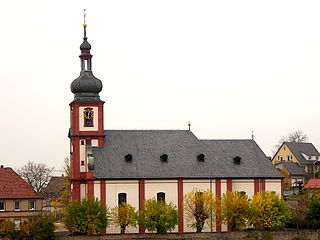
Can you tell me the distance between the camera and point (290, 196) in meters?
105

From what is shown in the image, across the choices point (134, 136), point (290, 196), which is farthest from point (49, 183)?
point (134, 136)

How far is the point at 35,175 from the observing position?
125 meters

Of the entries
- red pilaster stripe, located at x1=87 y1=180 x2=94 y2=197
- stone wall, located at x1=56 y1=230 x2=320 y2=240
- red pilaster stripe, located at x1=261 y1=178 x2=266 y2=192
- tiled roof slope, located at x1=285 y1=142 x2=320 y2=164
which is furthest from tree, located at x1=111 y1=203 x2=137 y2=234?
tiled roof slope, located at x1=285 y1=142 x2=320 y2=164

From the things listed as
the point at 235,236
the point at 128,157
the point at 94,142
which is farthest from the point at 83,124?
the point at 235,236

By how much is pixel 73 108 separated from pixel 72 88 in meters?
1.97

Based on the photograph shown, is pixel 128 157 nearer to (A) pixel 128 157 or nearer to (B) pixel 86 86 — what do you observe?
(A) pixel 128 157

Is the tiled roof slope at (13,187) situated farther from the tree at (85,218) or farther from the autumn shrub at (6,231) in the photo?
the tree at (85,218)

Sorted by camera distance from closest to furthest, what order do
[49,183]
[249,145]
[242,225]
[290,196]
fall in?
1. [242,225]
2. [249,145]
3. [290,196]
4. [49,183]

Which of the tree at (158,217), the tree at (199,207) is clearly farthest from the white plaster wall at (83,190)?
the tree at (199,207)

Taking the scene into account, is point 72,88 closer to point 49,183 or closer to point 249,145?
point 249,145

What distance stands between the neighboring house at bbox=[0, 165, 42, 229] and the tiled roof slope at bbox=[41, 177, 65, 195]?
45943mm

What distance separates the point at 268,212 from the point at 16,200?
84.7ft

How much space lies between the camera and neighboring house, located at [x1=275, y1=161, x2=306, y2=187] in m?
120

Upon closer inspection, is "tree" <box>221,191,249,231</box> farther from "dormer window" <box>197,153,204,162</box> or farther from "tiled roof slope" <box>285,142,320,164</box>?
"tiled roof slope" <box>285,142,320,164</box>
